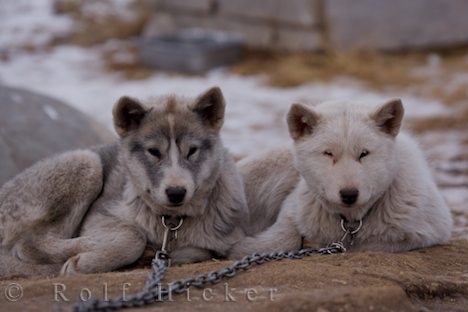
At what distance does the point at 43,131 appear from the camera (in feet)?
28.2

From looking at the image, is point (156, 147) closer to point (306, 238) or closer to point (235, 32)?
point (306, 238)

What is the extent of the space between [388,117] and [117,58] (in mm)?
11191

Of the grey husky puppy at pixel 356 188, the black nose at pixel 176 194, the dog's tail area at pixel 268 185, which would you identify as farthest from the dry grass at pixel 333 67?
the black nose at pixel 176 194

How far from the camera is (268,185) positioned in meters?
6.49

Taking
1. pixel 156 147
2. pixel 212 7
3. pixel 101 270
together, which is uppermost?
pixel 212 7

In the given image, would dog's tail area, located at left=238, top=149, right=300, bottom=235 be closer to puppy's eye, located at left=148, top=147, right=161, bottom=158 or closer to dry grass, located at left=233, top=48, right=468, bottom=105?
puppy's eye, located at left=148, top=147, right=161, bottom=158

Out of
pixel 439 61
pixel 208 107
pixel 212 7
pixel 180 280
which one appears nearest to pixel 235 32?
pixel 212 7

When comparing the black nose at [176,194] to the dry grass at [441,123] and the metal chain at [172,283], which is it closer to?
the metal chain at [172,283]

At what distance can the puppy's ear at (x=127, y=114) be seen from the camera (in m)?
5.58

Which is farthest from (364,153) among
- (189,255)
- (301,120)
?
(189,255)

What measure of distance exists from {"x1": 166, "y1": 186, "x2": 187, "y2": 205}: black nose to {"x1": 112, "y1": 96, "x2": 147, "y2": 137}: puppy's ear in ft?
2.15

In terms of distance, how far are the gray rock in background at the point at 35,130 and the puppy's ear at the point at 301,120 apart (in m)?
3.64

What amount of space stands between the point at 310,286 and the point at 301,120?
1245 millimetres

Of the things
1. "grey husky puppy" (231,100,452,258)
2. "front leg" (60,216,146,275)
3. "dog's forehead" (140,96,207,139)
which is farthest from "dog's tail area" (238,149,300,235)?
"dog's forehead" (140,96,207,139)
